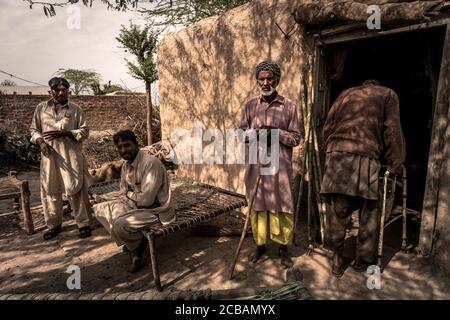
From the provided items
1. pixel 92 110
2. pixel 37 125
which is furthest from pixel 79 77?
pixel 37 125

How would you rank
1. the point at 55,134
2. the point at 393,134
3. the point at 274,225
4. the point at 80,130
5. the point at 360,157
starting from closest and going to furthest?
the point at 393,134, the point at 360,157, the point at 274,225, the point at 55,134, the point at 80,130

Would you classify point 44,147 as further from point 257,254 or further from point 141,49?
point 141,49

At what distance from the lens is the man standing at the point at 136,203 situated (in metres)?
3.08

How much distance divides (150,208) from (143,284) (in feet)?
2.46

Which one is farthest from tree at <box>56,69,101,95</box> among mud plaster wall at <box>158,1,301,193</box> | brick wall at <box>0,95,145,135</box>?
mud plaster wall at <box>158,1,301,193</box>

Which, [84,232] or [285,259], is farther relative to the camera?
[84,232]

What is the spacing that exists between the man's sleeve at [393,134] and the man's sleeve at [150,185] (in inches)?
88.2

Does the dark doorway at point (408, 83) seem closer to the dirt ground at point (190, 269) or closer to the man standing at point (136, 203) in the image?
the dirt ground at point (190, 269)

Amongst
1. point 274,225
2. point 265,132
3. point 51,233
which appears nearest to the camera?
point 265,132

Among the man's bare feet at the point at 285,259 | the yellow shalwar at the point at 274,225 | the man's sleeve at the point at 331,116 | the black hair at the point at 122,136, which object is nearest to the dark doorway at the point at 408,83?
the man's sleeve at the point at 331,116

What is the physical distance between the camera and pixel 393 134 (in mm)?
2816

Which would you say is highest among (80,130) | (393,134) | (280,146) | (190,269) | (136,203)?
(80,130)

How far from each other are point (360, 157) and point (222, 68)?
282 cm

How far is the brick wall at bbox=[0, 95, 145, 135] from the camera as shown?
11.9m
